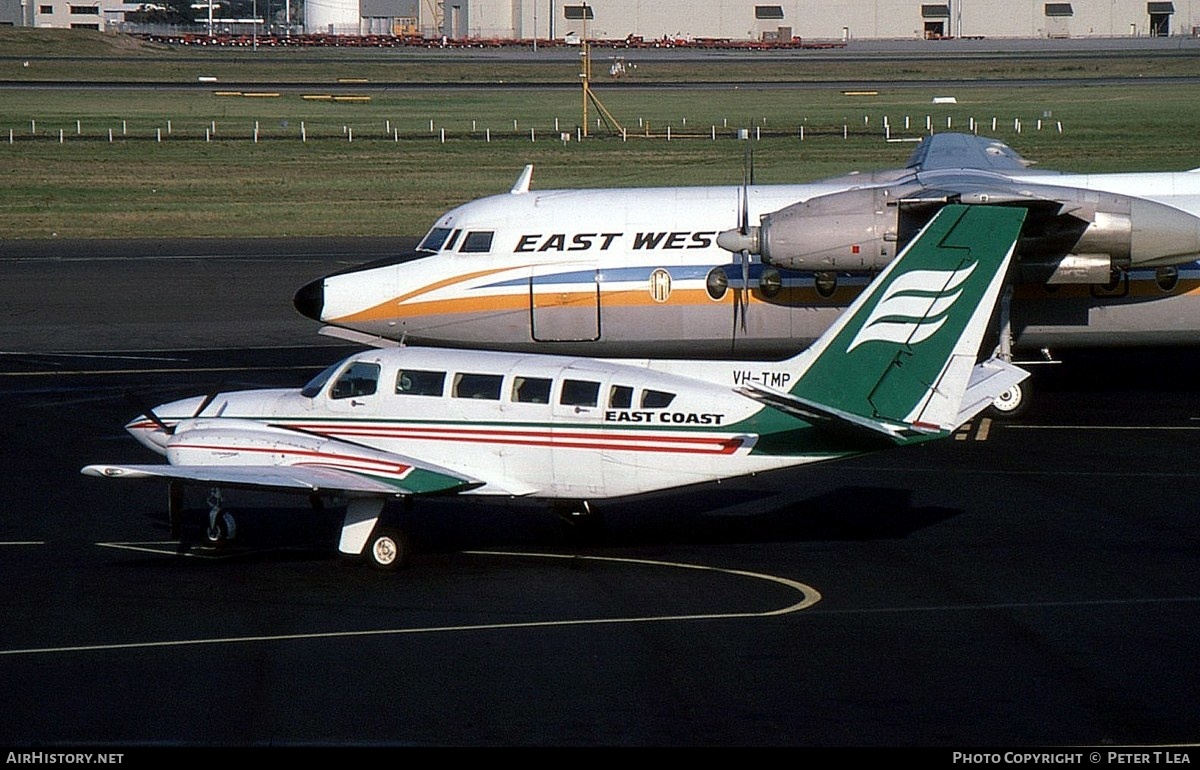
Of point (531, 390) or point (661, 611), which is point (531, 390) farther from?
point (661, 611)

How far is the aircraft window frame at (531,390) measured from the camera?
19.5 m

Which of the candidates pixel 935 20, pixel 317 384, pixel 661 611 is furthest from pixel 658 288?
pixel 935 20

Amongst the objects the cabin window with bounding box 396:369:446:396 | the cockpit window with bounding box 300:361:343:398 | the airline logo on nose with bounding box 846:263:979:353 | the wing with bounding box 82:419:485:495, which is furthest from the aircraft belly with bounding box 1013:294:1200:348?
the cockpit window with bounding box 300:361:343:398

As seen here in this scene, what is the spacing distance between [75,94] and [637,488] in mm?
92118

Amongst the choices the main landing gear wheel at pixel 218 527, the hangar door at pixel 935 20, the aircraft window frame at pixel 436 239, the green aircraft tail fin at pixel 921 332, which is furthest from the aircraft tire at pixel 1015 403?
the hangar door at pixel 935 20

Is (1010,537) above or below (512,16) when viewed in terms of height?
below

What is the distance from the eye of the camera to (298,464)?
19.1 m

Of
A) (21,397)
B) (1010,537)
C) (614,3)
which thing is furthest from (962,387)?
(614,3)

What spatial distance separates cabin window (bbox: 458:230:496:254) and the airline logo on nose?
1155cm

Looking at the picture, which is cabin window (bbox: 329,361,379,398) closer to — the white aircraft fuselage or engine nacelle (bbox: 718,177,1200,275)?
the white aircraft fuselage

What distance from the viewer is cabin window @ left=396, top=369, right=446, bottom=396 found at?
1983 cm

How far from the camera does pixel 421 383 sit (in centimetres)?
1989

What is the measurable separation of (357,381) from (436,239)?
10394mm

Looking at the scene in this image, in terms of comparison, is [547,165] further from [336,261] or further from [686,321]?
[686,321]
